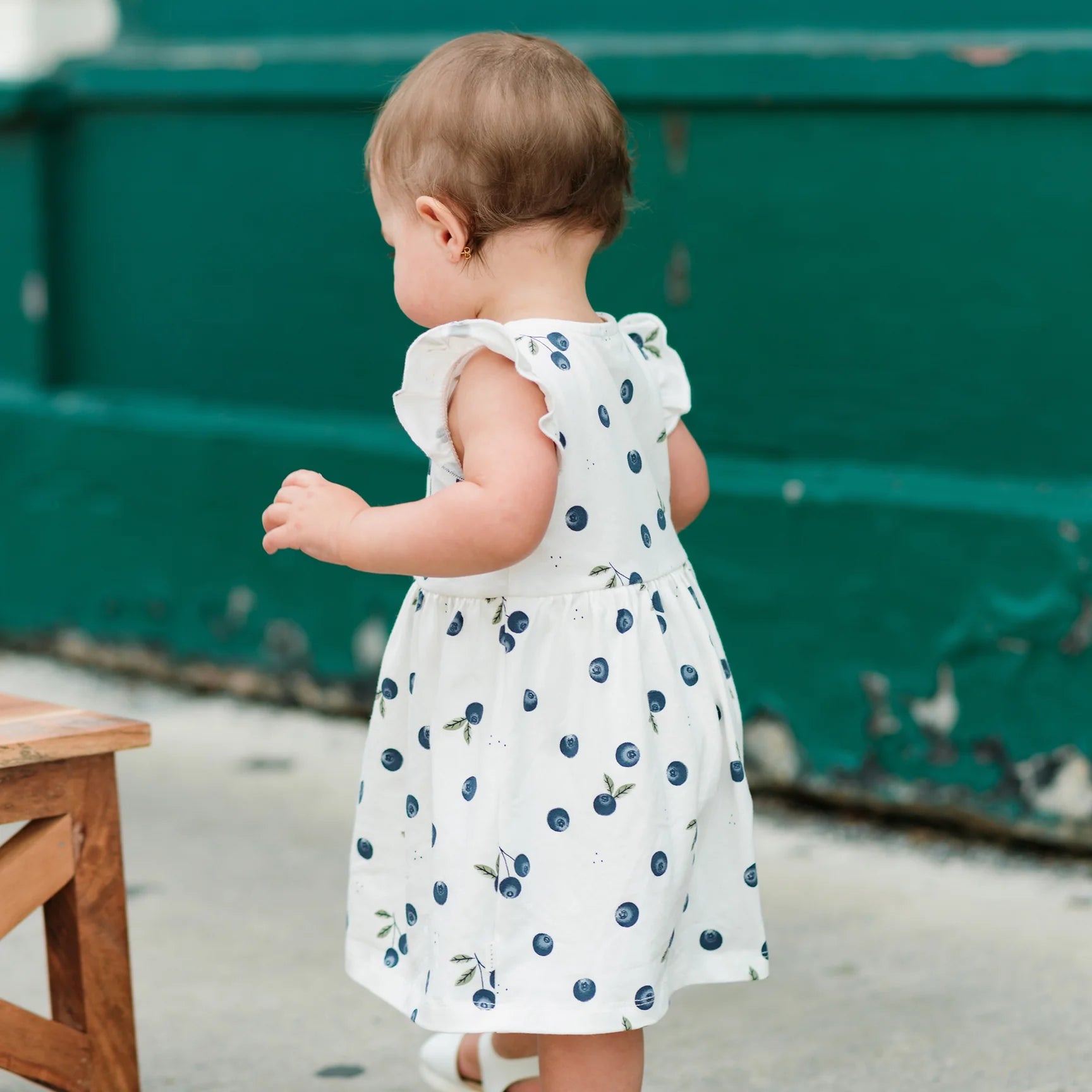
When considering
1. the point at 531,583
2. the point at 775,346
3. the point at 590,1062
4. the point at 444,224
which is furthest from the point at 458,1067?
the point at 775,346

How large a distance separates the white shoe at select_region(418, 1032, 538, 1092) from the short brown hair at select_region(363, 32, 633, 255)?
1.02 meters

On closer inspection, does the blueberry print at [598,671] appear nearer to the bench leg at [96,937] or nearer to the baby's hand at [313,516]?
the baby's hand at [313,516]

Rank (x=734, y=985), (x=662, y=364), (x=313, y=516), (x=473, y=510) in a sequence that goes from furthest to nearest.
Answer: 1. (x=734, y=985)
2. (x=662, y=364)
3. (x=313, y=516)
4. (x=473, y=510)

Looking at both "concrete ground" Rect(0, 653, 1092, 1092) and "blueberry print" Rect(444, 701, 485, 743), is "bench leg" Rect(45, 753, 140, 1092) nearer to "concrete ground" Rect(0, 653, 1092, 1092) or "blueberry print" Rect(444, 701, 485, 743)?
"concrete ground" Rect(0, 653, 1092, 1092)

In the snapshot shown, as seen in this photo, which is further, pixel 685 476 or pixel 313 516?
pixel 685 476

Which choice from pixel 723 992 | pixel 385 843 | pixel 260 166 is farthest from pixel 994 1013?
pixel 260 166

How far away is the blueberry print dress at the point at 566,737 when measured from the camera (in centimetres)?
185

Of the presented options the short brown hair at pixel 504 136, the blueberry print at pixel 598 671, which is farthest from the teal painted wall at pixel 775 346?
the blueberry print at pixel 598 671

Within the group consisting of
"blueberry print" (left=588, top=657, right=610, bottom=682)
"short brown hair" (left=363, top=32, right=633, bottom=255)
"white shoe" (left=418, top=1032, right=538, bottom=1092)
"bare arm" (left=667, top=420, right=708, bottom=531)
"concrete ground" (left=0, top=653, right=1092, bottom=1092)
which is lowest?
"concrete ground" (left=0, top=653, right=1092, bottom=1092)

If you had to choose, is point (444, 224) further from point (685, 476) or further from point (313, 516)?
point (685, 476)

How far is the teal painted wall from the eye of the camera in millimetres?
3232

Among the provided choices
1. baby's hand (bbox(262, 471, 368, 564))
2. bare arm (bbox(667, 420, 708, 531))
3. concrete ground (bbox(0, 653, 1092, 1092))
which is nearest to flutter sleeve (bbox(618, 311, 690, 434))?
bare arm (bbox(667, 420, 708, 531))

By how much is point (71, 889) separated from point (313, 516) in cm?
59

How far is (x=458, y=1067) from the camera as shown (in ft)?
7.41
